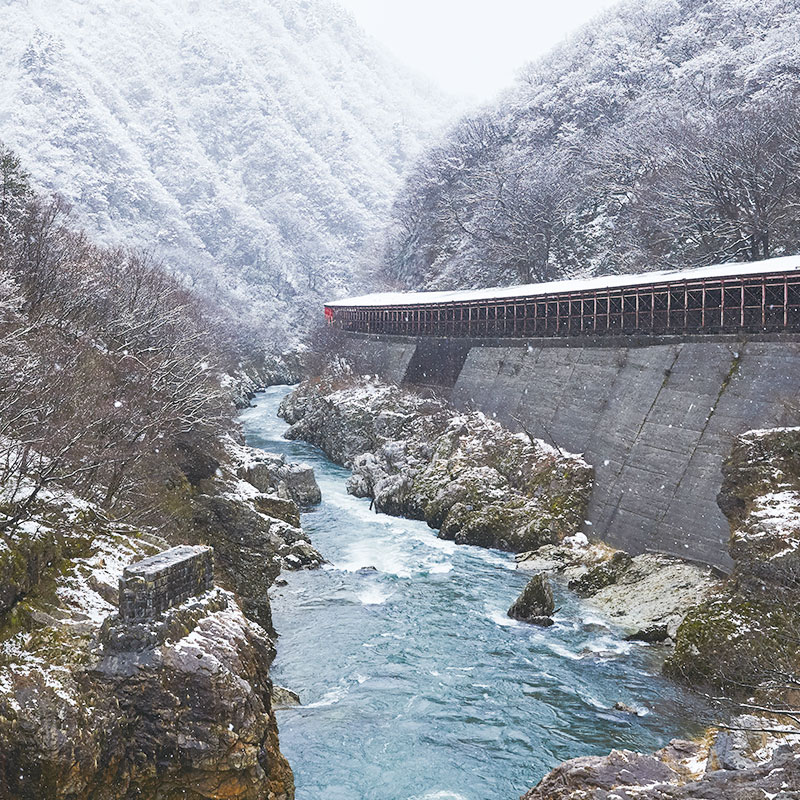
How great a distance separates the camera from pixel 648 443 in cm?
2731

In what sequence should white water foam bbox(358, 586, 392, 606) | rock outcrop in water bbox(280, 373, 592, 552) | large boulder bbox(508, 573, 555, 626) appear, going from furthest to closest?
rock outcrop in water bbox(280, 373, 592, 552) < white water foam bbox(358, 586, 392, 606) < large boulder bbox(508, 573, 555, 626)

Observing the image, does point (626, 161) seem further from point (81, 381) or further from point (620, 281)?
point (81, 381)

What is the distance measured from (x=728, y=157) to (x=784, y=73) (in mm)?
→ 16948

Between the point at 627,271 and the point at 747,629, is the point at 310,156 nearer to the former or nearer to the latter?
the point at 627,271

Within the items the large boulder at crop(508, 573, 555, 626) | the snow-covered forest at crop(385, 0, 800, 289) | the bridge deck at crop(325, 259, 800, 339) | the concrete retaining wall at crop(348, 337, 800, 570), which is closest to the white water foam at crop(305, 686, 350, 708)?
the large boulder at crop(508, 573, 555, 626)

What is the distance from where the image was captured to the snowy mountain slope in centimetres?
10856

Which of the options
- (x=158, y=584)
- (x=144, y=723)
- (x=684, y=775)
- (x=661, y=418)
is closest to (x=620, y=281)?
(x=661, y=418)

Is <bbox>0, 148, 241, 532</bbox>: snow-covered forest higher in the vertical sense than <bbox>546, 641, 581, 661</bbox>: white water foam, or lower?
higher

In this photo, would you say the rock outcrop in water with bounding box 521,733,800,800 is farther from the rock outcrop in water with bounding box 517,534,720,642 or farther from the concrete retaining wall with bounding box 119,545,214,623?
the rock outcrop in water with bounding box 517,534,720,642

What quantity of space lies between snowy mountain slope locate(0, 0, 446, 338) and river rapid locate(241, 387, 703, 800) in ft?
251

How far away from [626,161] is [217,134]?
3912 inches

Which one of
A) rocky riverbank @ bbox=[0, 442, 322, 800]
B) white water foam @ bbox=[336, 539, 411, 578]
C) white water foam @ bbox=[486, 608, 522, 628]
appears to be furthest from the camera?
white water foam @ bbox=[336, 539, 411, 578]

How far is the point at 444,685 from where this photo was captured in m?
17.5

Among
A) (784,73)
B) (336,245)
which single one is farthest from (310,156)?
(784,73)
